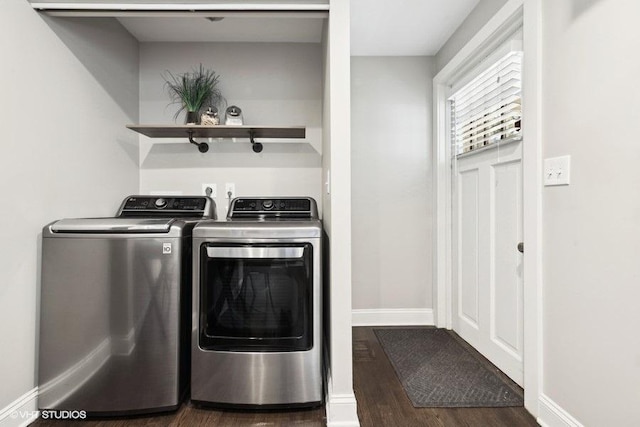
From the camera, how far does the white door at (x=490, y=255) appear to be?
188cm

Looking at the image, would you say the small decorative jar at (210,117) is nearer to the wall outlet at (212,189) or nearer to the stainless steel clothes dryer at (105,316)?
the wall outlet at (212,189)

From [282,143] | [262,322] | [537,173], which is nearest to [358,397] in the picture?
[262,322]

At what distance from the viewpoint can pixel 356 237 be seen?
275 cm

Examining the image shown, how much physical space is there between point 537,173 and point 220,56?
219cm

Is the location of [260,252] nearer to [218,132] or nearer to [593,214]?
[218,132]

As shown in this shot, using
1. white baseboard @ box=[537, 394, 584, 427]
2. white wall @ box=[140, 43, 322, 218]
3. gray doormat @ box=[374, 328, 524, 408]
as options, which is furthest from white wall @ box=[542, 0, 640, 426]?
white wall @ box=[140, 43, 322, 218]

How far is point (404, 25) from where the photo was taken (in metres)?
2.32

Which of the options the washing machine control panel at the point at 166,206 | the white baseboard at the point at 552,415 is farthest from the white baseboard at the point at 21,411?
the white baseboard at the point at 552,415

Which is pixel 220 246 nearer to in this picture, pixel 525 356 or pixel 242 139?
pixel 242 139

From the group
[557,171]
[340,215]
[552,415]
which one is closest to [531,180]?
[557,171]

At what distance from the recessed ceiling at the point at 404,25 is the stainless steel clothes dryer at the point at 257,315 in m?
1.52

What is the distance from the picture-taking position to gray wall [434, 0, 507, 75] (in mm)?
1969

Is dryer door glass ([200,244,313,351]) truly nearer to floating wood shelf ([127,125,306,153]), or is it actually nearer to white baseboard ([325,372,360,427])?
white baseboard ([325,372,360,427])

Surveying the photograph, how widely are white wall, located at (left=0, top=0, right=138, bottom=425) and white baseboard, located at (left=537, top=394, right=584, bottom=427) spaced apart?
2377 mm
